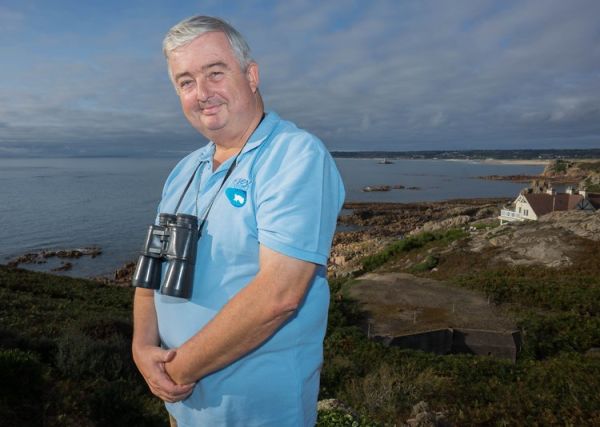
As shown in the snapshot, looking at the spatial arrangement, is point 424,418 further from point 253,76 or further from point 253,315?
point 253,76

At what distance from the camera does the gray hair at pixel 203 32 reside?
5.94 ft

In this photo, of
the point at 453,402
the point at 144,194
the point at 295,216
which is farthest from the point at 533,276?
the point at 144,194

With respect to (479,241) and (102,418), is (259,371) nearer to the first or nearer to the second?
(102,418)

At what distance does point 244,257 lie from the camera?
1721 millimetres

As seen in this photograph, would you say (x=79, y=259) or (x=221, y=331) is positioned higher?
(x=221, y=331)

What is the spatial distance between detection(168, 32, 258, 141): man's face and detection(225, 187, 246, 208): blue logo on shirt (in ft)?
1.15

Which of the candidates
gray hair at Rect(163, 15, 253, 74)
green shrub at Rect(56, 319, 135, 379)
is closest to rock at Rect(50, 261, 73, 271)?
green shrub at Rect(56, 319, 135, 379)

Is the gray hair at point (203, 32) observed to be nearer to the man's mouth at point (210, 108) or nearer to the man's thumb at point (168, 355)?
the man's mouth at point (210, 108)

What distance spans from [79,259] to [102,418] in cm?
3491

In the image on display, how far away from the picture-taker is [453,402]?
577cm

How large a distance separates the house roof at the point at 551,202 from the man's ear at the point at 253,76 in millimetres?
42115

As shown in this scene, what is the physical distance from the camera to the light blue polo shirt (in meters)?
1.57

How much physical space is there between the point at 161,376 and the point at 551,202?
44.7 m

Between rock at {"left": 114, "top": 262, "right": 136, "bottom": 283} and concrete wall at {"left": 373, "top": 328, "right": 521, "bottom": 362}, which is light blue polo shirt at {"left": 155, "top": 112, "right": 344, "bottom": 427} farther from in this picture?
rock at {"left": 114, "top": 262, "right": 136, "bottom": 283}
